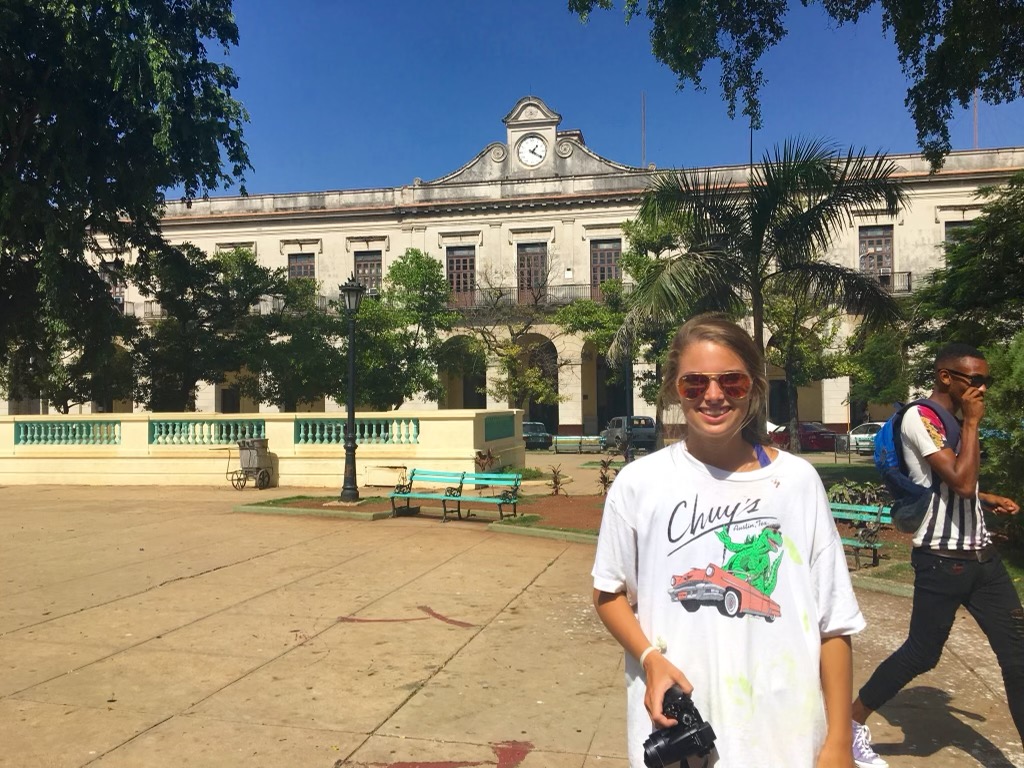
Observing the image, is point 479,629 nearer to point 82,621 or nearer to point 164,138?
point 82,621

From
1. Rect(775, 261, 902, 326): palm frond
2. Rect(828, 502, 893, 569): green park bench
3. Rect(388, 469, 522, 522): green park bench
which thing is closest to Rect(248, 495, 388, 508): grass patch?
Rect(388, 469, 522, 522): green park bench

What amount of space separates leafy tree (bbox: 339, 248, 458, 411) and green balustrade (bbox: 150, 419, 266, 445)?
9.92 metres

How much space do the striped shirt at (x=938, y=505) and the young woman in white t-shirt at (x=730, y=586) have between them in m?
1.72

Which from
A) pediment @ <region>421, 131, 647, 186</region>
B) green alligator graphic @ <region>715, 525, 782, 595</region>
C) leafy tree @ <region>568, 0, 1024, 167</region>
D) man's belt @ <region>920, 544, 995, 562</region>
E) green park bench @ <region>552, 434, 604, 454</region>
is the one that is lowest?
green park bench @ <region>552, 434, 604, 454</region>

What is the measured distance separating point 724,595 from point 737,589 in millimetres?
34

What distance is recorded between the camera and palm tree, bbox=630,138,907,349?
457 inches

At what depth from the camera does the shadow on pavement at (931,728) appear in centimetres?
384

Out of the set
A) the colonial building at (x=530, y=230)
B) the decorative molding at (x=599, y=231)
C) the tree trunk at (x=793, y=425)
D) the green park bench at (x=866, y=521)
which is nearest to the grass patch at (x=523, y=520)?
the green park bench at (x=866, y=521)

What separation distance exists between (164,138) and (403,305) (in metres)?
15.7

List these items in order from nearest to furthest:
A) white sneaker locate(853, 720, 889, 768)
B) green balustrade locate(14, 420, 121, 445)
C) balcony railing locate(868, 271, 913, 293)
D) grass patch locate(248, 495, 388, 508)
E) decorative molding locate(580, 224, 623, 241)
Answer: white sneaker locate(853, 720, 889, 768), grass patch locate(248, 495, 388, 508), green balustrade locate(14, 420, 121, 445), balcony railing locate(868, 271, 913, 293), decorative molding locate(580, 224, 623, 241)

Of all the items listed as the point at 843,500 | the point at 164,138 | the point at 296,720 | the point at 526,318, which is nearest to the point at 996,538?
the point at 843,500

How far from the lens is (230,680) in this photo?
190 inches

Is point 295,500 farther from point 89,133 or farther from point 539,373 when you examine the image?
point 539,373

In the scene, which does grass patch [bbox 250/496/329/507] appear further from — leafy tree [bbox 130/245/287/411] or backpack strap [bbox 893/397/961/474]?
leafy tree [bbox 130/245/287/411]
